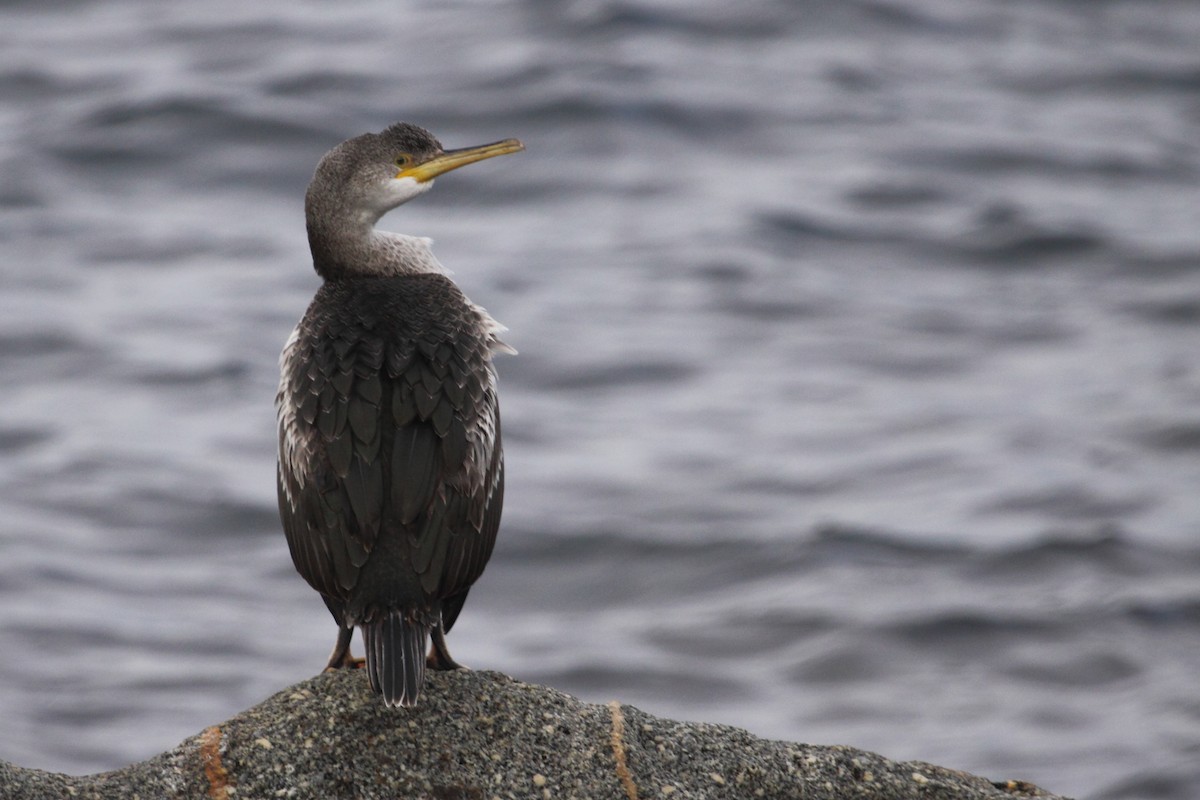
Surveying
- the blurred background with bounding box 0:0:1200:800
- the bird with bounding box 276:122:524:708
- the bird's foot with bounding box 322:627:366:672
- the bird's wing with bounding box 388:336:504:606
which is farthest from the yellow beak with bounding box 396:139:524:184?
the blurred background with bounding box 0:0:1200:800

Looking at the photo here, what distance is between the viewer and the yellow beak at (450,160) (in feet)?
27.5

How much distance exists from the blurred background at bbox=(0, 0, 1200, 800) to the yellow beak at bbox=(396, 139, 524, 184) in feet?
29.3

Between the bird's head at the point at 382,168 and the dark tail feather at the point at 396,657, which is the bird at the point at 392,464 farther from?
the bird's head at the point at 382,168

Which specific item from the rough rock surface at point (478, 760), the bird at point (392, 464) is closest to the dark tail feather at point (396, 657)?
the bird at point (392, 464)

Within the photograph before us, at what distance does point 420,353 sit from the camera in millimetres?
7371

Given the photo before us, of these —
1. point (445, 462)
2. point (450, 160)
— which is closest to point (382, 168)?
point (450, 160)

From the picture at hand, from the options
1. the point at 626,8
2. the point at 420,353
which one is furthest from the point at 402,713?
the point at 626,8

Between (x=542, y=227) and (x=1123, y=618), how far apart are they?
36.8ft

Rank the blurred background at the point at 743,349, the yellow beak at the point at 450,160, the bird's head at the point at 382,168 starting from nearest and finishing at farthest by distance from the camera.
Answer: the bird's head at the point at 382,168, the yellow beak at the point at 450,160, the blurred background at the point at 743,349

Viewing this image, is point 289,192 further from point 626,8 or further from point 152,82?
point 626,8

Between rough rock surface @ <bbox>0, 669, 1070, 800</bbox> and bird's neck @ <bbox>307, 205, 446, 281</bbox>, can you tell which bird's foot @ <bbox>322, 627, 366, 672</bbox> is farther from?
bird's neck @ <bbox>307, 205, 446, 281</bbox>

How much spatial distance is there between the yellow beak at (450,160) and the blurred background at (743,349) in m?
8.94

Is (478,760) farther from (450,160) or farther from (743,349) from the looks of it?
(743,349)

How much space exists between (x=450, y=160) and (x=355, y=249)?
653mm
